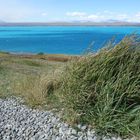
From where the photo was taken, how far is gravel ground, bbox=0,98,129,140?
6.94 m

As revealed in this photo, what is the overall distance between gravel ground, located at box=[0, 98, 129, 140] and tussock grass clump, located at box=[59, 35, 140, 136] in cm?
31

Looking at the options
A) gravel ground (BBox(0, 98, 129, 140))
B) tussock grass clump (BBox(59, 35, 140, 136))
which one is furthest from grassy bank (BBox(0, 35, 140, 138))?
gravel ground (BBox(0, 98, 129, 140))

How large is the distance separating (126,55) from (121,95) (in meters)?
1.11

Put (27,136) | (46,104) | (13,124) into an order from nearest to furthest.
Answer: (27,136)
(13,124)
(46,104)

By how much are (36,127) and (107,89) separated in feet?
5.14

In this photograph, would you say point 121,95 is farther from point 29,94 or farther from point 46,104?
point 29,94

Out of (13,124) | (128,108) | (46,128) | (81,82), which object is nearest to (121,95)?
(128,108)

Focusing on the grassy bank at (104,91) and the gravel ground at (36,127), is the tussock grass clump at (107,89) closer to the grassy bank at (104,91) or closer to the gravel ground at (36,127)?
the grassy bank at (104,91)

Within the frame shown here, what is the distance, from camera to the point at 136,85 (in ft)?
26.7

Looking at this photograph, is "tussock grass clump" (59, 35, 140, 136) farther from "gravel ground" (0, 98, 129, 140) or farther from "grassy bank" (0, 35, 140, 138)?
"gravel ground" (0, 98, 129, 140)

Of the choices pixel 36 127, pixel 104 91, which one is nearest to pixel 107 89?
pixel 104 91

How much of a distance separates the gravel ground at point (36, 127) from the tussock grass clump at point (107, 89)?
12.2 inches

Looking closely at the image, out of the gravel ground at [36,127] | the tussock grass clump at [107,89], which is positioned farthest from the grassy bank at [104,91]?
the gravel ground at [36,127]

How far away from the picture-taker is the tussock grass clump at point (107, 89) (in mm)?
7516
